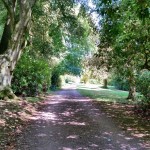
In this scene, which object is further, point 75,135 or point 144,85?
point 144,85

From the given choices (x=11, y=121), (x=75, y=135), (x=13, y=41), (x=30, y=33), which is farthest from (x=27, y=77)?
(x=75, y=135)

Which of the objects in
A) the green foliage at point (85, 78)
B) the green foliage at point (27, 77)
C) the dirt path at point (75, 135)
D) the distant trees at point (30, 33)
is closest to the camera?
the dirt path at point (75, 135)

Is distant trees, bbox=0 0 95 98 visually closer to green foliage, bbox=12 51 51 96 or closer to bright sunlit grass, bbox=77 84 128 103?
green foliage, bbox=12 51 51 96

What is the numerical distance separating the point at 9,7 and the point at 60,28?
1013cm

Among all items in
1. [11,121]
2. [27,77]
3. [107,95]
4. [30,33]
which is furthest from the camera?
[107,95]

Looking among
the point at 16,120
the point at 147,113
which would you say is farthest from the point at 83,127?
the point at 147,113

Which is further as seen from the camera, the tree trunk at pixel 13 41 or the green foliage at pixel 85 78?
the green foliage at pixel 85 78

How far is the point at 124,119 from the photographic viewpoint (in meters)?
15.4

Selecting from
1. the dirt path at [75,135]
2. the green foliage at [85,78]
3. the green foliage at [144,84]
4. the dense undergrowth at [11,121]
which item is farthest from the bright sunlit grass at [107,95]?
the green foliage at [85,78]

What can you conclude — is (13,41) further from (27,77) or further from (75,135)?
(75,135)

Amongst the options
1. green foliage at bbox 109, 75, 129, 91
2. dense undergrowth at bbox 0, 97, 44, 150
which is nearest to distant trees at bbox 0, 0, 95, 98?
dense undergrowth at bbox 0, 97, 44, 150

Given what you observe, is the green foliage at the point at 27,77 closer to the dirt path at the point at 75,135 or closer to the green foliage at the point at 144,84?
the green foliage at the point at 144,84

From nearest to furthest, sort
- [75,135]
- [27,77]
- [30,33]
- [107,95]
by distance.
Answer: [75,135]
[30,33]
[27,77]
[107,95]

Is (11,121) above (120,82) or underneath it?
underneath
